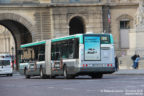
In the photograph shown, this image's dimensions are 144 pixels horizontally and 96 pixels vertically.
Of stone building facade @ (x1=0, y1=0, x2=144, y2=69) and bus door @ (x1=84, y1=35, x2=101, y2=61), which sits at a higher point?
stone building facade @ (x1=0, y1=0, x2=144, y2=69)

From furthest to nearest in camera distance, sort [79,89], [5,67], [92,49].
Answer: [5,67]
[92,49]
[79,89]

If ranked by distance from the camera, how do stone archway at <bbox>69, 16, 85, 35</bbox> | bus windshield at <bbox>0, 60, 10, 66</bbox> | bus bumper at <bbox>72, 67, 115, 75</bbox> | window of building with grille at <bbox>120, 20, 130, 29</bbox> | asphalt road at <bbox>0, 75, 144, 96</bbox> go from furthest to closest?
stone archway at <bbox>69, 16, 85, 35</bbox> → window of building with grille at <bbox>120, 20, 130, 29</bbox> → bus windshield at <bbox>0, 60, 10, 66</bbox> → bus bumper at <bbox>72, 67, 115, 75</bbox> → asphalt road at <bbox>0, 75, 144, 96</bbox>

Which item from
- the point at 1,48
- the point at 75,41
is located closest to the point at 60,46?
the point at 75,41

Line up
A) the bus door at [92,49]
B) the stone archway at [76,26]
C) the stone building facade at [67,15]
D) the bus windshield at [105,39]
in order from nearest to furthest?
the bus door at [92,49] < the bus windshield at [105,39] < the stone building facade at [67,15] < the stone archway at [76,26]

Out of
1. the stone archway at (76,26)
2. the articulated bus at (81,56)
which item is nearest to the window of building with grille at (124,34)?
the stone archway at (76,26)

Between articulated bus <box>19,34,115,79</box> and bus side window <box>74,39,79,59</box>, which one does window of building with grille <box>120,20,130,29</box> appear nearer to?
articulated bus <box>19,34,115,79</box>

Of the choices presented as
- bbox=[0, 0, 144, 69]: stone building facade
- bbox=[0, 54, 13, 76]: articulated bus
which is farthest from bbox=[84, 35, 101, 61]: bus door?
bbox=[0, 0, 144, 69]: stone building facade

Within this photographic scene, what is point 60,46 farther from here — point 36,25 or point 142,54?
point 36,25

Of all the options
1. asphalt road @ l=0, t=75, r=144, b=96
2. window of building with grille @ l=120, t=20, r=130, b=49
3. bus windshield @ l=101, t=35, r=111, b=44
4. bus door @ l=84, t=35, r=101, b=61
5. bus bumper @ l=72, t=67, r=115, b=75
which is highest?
window of building with grille @ l=120, t=20, r=130, b=49

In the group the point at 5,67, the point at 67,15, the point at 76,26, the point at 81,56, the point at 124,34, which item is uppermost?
the point at 67,15

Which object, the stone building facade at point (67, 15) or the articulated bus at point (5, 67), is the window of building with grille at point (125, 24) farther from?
the articulated bus at point (5, 67)

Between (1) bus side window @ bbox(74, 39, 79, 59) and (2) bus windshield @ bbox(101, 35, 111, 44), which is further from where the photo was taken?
(2) bus windshield @ bbox(101, 35, 111, 44)

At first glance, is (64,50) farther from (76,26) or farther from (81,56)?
(76,26)

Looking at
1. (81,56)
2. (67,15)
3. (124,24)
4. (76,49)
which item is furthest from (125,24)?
(81,56)
